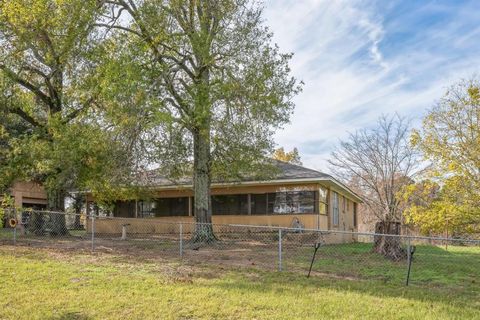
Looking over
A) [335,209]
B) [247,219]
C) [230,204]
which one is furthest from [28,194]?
[335,209]

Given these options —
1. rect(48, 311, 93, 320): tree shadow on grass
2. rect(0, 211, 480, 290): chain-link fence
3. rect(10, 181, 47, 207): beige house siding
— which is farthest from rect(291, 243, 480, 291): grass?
rect(10, 181, 47, 207): beige house siding

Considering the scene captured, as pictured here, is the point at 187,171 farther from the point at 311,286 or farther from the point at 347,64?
the point at 311,286

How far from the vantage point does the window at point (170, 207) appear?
22891 millimetres

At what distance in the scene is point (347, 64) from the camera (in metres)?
16.2

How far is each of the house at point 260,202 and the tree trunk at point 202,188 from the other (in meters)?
1.64

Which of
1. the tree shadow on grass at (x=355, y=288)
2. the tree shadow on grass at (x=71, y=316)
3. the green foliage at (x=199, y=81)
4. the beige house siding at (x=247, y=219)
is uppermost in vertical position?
the green foliage at (x=199, y=81)

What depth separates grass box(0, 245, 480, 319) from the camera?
6.66 m

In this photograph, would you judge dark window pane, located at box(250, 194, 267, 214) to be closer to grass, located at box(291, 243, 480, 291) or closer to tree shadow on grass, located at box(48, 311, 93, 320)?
grass, located at box(291, 243, 480, 291)

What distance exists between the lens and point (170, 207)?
23.1m

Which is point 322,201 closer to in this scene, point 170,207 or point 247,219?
point 247,219

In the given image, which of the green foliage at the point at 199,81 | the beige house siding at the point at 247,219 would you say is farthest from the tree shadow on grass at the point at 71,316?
the beige house siding at the point at 247,219

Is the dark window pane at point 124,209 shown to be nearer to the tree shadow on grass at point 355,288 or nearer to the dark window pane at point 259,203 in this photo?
the dark window pane at point 259,203

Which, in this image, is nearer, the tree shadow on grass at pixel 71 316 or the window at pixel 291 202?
the tree shadow on grass at pixel 71 316

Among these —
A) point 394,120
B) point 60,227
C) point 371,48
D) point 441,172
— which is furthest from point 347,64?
point 60,227
